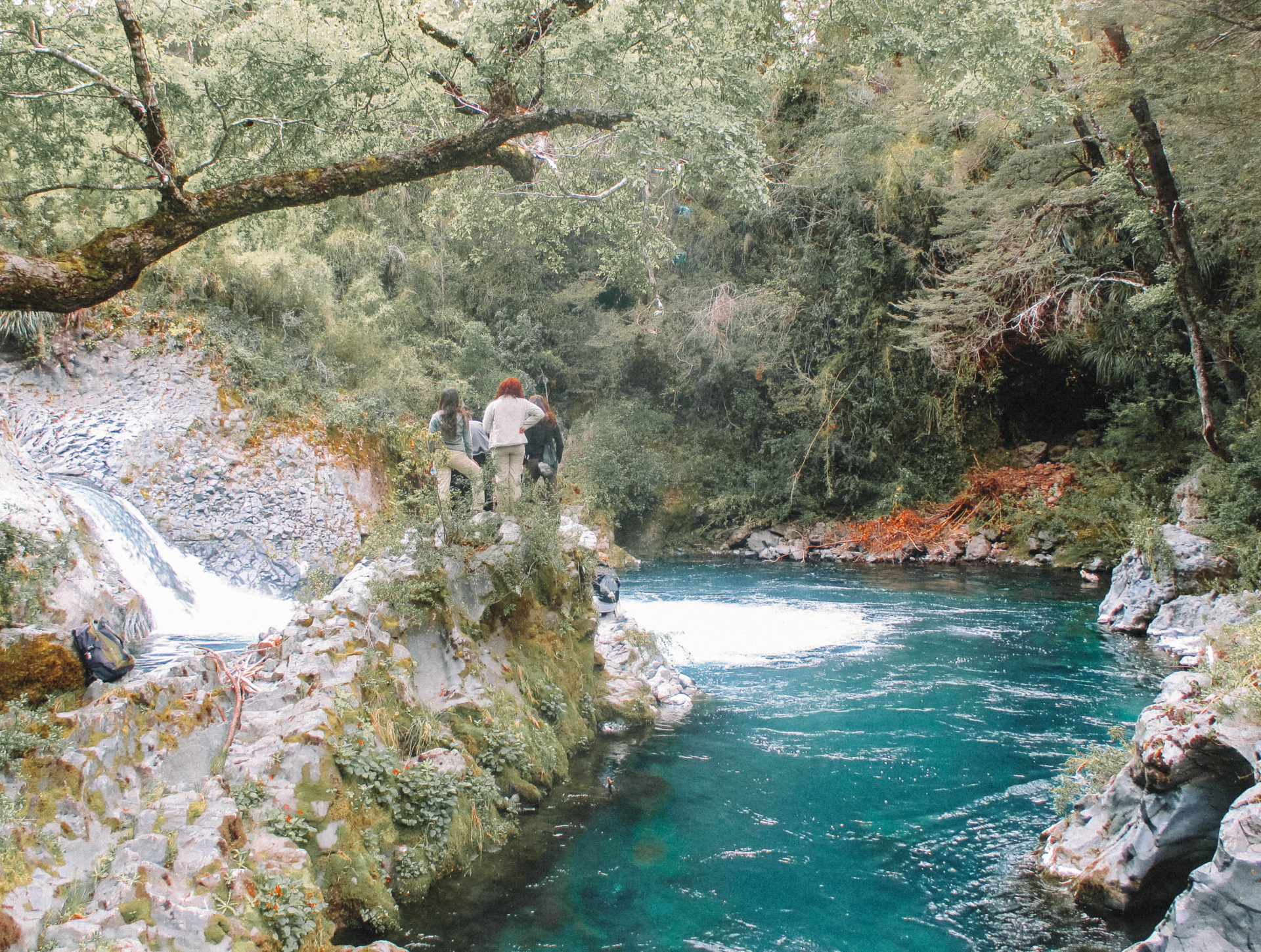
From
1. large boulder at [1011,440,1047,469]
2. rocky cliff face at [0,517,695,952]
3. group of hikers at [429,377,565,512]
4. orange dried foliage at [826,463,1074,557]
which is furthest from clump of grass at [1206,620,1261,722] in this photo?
large boulder at [1011,440,1047,469]

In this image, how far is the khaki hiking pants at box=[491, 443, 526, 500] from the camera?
8.16 meters

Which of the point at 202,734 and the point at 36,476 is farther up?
the point at 36,476

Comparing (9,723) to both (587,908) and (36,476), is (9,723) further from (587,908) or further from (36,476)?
(36,476)

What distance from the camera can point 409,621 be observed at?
6.07 meters

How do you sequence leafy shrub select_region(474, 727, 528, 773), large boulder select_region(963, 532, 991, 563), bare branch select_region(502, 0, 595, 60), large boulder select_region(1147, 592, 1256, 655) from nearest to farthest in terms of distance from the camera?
leafy shrub select_region(474, 727, 528, 773) < bare branch select_region(502, 0, 595, 60) < large boulder select_region(1147, 592, 1256, 655) < large boulder select_region(963, 532, 991, 563)

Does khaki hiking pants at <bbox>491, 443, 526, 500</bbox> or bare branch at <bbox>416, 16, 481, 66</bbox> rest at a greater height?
bare branch at <bbox>416, 16, 481, 66</bbox>

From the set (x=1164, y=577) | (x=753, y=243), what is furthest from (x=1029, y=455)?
(x=753, y=243)

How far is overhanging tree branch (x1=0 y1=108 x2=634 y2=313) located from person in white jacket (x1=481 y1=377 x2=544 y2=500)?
219 centimetres

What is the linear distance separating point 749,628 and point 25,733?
9552 mm

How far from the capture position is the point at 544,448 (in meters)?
9.23

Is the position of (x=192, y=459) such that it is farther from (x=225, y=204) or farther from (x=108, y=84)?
(x=108, y=84)

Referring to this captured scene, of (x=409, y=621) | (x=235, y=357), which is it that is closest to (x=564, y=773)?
(x=409, y=621)

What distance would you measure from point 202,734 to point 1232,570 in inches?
Answer: 453

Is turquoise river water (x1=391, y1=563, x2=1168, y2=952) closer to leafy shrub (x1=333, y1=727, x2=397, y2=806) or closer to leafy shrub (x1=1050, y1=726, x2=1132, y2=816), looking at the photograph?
leafy shrub (x1=1050, y1=726, x2=1132, y2=816)
